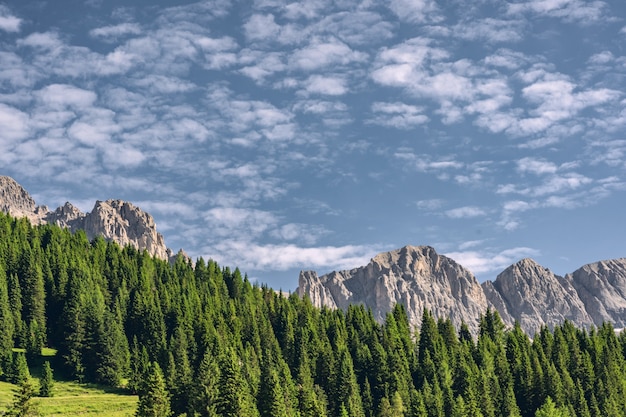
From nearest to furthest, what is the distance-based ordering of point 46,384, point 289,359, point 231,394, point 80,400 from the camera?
point 231,394 < point 80,400 < point 46,384 < point 289,359

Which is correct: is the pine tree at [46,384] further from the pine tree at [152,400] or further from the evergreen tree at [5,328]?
the pine tree at [152,400]

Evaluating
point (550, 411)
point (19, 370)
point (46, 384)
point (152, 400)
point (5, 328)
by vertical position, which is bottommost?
point (550, 411)

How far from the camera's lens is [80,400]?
13575 centimetres

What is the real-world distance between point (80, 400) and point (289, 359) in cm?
5831

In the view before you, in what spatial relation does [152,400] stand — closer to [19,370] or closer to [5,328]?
[19,370]

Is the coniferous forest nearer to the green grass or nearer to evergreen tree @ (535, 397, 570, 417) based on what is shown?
evergreen tree @ (535, 397, 570, 417)

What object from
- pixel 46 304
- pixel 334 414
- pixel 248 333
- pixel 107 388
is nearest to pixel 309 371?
pixel 334 414

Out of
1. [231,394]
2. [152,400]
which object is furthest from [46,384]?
[231,394]

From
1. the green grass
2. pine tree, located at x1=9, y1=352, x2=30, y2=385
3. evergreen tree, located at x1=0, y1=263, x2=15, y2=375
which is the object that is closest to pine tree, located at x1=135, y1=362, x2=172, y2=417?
the green grass

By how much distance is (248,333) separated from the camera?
624ft

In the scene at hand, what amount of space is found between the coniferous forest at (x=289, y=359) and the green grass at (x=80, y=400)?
205 inches

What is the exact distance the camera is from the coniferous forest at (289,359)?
145 m

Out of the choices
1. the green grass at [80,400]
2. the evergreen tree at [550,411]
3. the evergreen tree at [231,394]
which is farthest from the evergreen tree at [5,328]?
the evergreen tree at [550,411]

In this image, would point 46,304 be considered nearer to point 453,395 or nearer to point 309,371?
point 309,371
